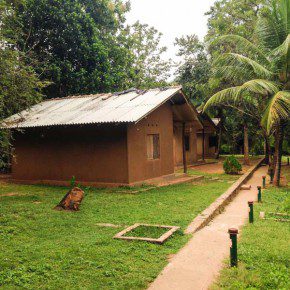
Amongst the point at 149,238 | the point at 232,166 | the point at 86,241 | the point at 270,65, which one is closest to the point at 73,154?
the point at 86,241

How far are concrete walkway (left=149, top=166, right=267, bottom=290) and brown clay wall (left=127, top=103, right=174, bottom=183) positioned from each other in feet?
19.3

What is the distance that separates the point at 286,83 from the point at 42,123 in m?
10.4

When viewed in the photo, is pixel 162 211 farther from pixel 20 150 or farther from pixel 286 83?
pixel 20 150

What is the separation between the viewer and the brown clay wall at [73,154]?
1391 cm

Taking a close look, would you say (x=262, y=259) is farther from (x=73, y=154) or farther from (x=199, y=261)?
(x=73, y=154)

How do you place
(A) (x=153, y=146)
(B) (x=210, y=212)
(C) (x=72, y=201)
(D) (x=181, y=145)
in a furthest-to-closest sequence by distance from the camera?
(D) (x=181, y=145), (A) (x=153, y=146), (C) (x=72, y=201), (B) (x=210, y=212)

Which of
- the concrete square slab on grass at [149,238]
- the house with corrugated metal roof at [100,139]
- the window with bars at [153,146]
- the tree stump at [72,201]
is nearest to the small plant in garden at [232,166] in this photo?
the house with corrugated metal roof at [100,139]

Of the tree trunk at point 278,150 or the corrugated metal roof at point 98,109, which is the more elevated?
the corrugated metal roof at point 98,109

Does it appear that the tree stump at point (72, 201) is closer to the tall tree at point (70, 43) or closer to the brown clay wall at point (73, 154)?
the brown clay wall at point (73, 154)

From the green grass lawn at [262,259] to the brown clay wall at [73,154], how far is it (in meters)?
6.76

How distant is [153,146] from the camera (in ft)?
51.3

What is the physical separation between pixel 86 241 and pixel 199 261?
234 cm

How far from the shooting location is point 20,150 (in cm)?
1647

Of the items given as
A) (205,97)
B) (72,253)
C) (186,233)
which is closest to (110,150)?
(186,233)
